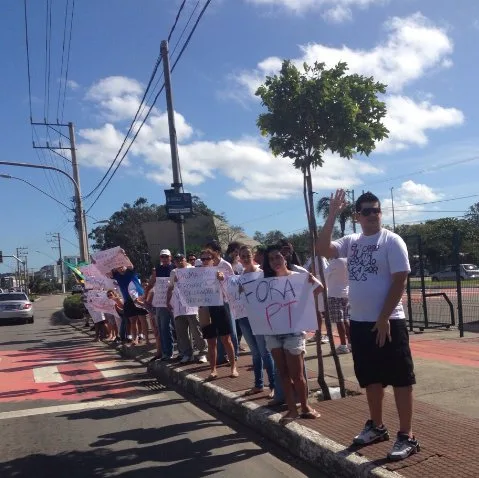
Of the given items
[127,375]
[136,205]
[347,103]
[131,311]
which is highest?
[136,205]

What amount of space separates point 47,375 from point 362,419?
21.9 feet

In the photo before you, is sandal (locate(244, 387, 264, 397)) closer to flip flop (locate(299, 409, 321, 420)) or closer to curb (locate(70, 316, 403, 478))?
curb (locate(70, 316, 403, 478))

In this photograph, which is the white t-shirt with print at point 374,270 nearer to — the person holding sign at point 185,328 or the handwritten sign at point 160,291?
the person holding sign at point 185,328

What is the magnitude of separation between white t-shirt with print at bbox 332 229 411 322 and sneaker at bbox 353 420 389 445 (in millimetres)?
918

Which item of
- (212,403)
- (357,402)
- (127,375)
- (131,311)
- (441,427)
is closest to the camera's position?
(441,427)

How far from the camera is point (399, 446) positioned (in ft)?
13.6

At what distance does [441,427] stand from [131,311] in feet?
27.4

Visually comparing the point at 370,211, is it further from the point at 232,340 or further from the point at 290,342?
the point at 232,340

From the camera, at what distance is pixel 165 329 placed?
9719 millimetres

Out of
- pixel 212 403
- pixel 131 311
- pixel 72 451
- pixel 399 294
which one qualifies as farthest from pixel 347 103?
pixel 131 311

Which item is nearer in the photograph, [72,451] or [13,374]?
[72,451]

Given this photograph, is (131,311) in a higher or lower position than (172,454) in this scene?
higher

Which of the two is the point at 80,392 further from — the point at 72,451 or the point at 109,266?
the point at 109,266

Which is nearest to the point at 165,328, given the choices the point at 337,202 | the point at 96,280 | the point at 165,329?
the point at 165,329
